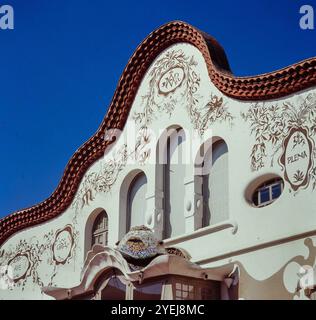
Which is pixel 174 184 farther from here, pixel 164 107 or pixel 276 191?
pixel 276 191

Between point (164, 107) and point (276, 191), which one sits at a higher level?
point (164, 107)

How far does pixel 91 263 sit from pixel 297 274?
3.59 meters

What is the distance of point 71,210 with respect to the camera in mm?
17219

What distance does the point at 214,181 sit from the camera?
14.0 m

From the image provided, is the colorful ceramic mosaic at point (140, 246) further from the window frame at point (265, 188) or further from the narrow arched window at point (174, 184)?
the window frame at point (265, 188)

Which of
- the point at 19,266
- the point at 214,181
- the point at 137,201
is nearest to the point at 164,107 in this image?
the point at 137,201

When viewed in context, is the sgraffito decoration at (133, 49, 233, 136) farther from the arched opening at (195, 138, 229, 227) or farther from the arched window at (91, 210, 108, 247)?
the arched window at (91, 210, 108, 247)

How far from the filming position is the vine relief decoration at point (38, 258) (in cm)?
1700

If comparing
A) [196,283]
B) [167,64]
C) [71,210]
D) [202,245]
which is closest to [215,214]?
[202,245]

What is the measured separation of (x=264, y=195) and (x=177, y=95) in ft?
10.1

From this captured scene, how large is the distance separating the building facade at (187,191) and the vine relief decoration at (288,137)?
2cm

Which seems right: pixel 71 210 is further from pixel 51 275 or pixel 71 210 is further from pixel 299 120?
pixel 299 120

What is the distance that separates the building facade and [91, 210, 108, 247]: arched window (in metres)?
0.03

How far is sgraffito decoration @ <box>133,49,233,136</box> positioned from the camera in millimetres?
14188
